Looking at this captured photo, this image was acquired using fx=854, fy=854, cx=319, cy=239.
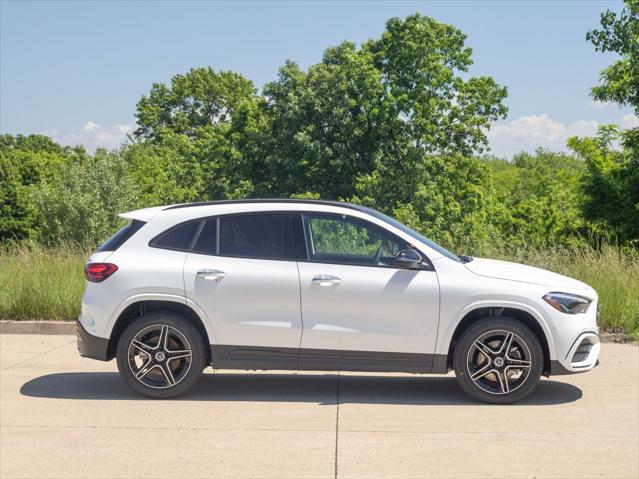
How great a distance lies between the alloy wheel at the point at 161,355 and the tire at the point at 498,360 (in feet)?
7.81

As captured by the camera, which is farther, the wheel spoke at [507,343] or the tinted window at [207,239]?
the tinted window at [207,239]

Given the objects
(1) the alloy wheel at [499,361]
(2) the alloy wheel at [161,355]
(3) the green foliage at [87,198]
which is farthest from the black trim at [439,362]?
(3) the green foliage at [87,198]

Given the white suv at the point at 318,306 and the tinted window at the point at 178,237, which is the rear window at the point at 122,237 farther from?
the tinted window at the point at 178,237

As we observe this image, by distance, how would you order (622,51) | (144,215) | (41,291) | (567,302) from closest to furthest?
(567,302) < (144,215) < (41,291) < (622,51)

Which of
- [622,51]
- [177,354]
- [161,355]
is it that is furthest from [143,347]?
[622,51]

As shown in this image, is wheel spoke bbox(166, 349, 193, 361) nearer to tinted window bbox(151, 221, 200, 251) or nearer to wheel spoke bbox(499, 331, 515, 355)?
tinted window bbox(151, 221, 200, 251)

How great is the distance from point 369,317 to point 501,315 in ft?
3.87

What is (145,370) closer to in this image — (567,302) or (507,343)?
(507,343)

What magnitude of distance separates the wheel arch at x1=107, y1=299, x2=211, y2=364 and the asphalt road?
503mm

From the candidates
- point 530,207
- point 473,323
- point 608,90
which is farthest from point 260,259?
point 530,207

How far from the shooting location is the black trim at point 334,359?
24.2 ft

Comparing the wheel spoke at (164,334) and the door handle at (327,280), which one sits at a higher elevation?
the door handle at (327,280)

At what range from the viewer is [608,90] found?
32.1 m

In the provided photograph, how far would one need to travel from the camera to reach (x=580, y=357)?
7465 mm
